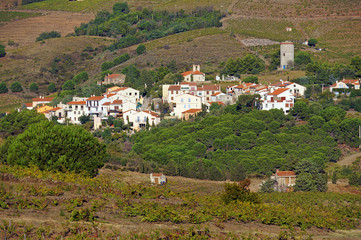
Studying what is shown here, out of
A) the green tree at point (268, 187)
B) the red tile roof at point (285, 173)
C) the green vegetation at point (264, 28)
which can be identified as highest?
the green vegetation at point (264, 28)

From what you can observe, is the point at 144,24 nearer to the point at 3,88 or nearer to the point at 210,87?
the point at 3,88

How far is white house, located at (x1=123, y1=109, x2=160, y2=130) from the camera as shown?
217ft

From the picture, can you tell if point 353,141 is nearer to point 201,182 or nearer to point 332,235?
point 201,182

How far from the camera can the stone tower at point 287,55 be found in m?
85.6

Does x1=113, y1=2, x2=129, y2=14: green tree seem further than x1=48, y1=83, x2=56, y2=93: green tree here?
Yes

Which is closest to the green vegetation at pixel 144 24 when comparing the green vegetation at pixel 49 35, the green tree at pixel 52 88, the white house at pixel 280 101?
the green vegetation at pixel 49 35

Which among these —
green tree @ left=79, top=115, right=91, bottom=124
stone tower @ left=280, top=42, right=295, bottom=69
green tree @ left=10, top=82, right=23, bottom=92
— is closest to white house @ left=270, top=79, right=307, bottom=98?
stone tower @ left=280, top=42, right=295, bottom=69

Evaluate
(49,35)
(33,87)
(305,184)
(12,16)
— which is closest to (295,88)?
(305,184)

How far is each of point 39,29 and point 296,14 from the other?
57.0 m

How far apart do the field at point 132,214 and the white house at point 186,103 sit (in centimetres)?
4073

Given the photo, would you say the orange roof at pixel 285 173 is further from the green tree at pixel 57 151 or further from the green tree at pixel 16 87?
the green tree at pixel 16 87

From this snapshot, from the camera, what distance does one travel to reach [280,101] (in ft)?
208

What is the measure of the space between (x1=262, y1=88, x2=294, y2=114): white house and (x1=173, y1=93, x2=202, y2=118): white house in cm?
798

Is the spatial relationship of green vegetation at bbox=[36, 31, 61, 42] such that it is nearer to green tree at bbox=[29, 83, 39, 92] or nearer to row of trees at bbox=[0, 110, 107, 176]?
green tree at bbox=[29, 83, 39, 92]
